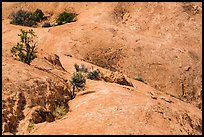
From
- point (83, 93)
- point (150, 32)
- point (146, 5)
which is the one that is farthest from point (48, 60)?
point (146, 5)

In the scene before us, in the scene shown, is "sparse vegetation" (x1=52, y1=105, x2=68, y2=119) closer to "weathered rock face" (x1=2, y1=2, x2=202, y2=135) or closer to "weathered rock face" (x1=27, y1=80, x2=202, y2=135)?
"weathered rock face" (x1=2, y1=2, x2=202, y2=135)

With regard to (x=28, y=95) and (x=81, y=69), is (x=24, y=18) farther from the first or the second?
(x=28, y=95)

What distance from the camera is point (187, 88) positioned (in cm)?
3322

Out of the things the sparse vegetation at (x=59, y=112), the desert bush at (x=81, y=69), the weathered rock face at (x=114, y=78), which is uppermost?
the sparse vegetation at (x=59, y=112)

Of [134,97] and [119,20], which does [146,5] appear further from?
[134,97]

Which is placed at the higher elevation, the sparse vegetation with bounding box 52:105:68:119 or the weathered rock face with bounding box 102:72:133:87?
the sparse vegetation with bounding box 52:105:68:119

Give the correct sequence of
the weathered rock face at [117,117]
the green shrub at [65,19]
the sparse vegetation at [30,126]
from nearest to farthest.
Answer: the weathered rock face at [117,117] → the sparse vegetation at [30,126] → the green shrub at [65,19]

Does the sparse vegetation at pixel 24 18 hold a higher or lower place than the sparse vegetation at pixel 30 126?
higher

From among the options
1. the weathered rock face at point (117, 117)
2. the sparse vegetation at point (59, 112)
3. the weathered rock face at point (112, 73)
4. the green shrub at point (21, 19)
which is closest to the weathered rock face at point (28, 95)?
the weathered rock face at point (112, 73)

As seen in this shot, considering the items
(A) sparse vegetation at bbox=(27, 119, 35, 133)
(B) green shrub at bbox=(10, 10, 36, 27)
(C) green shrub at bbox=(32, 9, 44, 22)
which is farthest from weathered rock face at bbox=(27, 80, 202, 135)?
(C) green shrub at bbox=(32, 9, 44, 22)

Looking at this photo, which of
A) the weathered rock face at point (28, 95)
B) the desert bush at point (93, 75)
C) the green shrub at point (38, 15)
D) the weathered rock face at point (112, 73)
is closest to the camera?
the weathered rock face at point (28, 95)

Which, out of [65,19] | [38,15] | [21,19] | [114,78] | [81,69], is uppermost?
[38,15]

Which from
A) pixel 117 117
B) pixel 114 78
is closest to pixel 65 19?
pixel 114 78

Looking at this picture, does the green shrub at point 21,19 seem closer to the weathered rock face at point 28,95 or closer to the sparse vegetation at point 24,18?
the sparse vegetation at point 24,18
